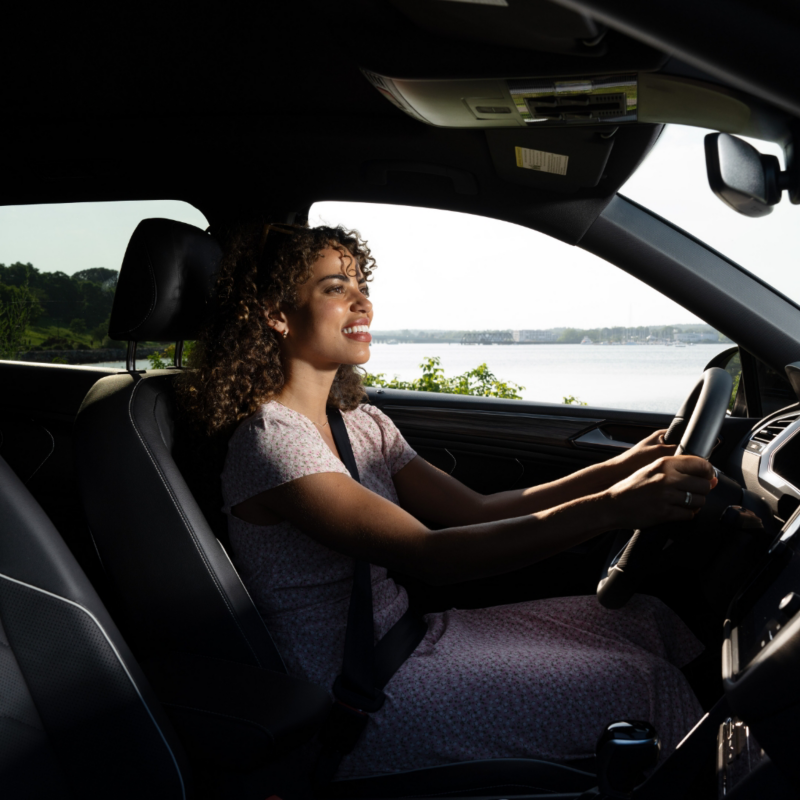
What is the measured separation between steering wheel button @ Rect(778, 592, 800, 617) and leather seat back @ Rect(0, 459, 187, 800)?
35.5 inches

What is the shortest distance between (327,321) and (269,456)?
15.3 inches

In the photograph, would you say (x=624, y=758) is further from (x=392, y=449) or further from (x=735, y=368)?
(x=735, y=368)

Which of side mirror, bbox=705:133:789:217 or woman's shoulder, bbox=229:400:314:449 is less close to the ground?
side mirror, bbox=705:133:789:217

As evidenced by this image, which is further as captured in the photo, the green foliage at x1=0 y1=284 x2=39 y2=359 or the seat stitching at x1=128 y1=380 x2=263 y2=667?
the green foliage at x1=0 y1=284 x2=39 y2=359

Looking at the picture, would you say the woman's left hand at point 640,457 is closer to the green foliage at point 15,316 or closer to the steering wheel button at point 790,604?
the steering wheel button at point 790,604

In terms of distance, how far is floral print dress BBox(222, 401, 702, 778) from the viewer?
1304 mm

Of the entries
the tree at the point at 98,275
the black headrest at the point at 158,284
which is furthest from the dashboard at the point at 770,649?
the tree at the point at 98,275

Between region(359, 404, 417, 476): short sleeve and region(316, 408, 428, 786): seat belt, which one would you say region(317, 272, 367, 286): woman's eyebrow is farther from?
region(316, 408, 428, 786): seat belt

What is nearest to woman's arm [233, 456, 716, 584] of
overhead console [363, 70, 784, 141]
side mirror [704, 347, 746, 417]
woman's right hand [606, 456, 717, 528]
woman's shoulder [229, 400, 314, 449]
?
woman's right hand [606, 456, 717, 528]

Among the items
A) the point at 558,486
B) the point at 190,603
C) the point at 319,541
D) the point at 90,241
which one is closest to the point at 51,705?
the point at 190,603

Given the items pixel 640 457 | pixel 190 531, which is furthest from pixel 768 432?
pixel 190 531

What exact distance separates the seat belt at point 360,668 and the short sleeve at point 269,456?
217mm

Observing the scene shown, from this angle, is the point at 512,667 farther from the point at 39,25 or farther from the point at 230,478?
the point at 39,25

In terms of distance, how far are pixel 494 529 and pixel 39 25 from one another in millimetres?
1955
